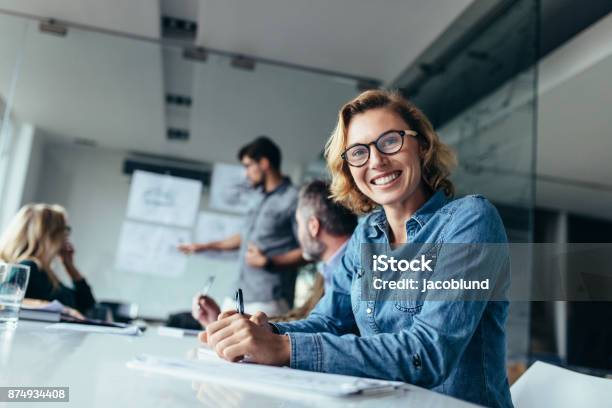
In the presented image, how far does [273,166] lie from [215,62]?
41.8 inches

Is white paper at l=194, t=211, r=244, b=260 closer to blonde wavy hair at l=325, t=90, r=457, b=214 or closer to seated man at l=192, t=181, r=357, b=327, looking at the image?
seated man at l=192, t=181, r=357, b=327

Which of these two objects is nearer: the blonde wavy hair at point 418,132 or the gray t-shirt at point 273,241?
the blonde wavy hair at point 418,132

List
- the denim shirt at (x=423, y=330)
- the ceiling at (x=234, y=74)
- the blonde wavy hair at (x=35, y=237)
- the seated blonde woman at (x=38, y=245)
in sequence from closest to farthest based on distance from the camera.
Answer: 1. the denim shirt at (x=423, y=330)
2. the seated blonde woman at (x=38, y=245)
3. the blonde wavy hair at (x=35, y=237)
4. the ceiling at (x=234, y=74)

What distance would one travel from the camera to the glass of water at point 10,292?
132cm

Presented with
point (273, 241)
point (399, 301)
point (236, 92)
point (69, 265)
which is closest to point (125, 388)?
point (399, 301)

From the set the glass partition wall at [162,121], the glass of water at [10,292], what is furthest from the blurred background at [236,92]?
the glass of water at [10,292]

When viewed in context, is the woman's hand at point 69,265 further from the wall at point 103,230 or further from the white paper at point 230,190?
the white paper at point 230,190

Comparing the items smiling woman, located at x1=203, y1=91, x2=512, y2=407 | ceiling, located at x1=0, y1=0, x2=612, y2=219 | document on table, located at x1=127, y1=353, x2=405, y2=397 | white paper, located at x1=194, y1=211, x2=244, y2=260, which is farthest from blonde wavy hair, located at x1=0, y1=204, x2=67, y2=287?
document on table, located at x1=127, y1=353, x2=405, y2=397

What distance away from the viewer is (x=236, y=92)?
4219mm

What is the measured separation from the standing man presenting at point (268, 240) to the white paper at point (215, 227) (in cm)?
23

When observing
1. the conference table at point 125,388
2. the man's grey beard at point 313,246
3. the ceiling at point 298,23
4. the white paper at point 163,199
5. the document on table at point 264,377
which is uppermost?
the ceiling at point 298,23

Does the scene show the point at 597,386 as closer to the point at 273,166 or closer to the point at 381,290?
the point at 381,290

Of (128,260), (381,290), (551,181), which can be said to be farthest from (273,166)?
(551,181)

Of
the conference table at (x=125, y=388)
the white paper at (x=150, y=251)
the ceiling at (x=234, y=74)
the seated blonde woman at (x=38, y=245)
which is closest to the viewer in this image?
the conference table at (x=125, y=388)
